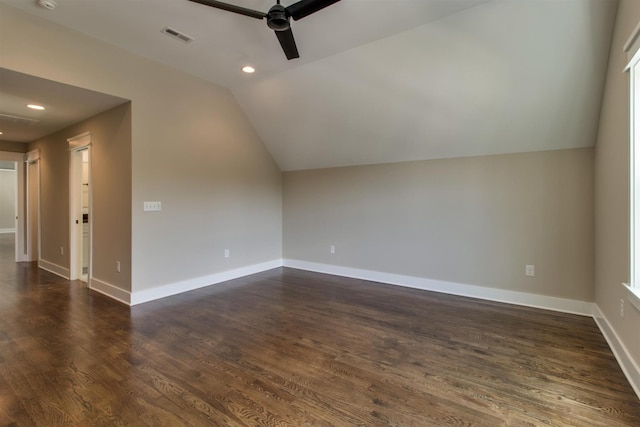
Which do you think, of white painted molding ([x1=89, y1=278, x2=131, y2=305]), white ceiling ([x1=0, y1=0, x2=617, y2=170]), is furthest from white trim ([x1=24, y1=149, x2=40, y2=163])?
white ceiling ([x1=0, y1=0, x2=617, y2=170])

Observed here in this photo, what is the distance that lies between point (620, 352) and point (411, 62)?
3065 mm

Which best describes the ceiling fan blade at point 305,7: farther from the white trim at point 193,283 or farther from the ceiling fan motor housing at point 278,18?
the white trim at point 193,283

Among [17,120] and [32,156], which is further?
[32,156]

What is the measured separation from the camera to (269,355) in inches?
95.7

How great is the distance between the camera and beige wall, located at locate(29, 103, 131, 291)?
3.62m

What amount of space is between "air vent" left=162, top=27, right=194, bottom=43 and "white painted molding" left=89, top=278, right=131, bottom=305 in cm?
291

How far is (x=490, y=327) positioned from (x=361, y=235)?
229 cm

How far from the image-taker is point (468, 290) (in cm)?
395

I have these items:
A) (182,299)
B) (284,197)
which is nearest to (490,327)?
(182,299)

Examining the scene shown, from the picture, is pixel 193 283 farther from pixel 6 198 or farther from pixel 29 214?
pixel 6 198

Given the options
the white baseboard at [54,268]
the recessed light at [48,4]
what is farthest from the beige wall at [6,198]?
the recessed light at [48,4]

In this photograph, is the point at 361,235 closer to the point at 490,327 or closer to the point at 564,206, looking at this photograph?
the point at 490,327

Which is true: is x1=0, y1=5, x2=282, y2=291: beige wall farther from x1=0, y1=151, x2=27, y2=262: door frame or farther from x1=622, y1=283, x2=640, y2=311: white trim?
x1=622, y1=283, x2=640, y2=311: white trim

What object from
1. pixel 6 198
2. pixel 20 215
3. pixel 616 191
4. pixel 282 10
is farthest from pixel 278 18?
pixel 6 198
